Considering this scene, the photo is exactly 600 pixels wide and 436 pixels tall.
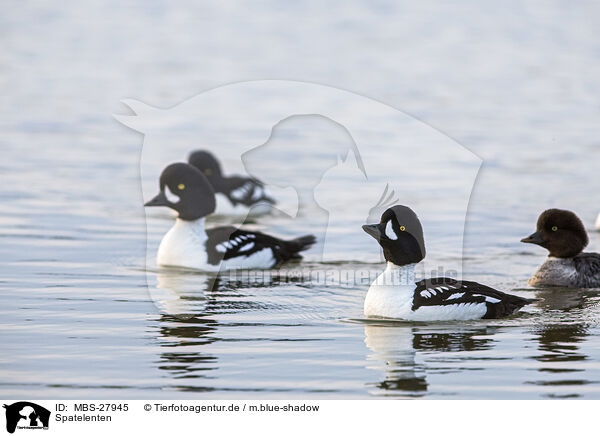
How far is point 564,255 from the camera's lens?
12.1 m

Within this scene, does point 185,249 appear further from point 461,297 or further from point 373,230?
point 461,297

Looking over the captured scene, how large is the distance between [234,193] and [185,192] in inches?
155

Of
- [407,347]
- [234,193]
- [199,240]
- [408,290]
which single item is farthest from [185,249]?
[407,347]

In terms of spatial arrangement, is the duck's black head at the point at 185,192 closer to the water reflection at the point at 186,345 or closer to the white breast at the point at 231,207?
the water reflection at the point at 186,345

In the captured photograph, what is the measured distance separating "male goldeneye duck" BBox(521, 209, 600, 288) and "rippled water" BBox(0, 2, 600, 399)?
0.27 meters

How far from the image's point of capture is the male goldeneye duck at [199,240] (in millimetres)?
12547

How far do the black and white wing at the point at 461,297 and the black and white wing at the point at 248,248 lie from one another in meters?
3.30

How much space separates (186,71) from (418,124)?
7504mm

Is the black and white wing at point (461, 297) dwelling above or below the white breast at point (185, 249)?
below

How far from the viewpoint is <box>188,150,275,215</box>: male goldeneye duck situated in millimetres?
16656

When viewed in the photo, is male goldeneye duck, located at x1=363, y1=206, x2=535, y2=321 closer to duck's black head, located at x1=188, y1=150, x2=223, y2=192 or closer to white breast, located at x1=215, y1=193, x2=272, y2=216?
white breast, located at x1=215, y1=193, x2=272, y2=216
